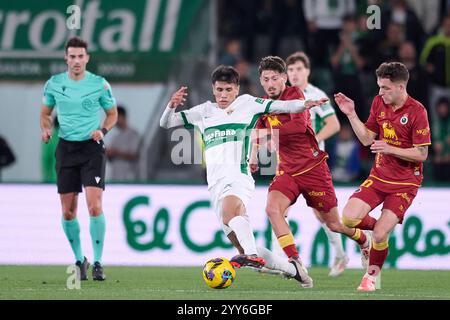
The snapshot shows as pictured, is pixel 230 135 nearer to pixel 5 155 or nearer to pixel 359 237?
pixel 359 237

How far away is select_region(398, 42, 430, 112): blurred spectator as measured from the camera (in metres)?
17.1

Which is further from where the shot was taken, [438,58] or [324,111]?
[438,58]

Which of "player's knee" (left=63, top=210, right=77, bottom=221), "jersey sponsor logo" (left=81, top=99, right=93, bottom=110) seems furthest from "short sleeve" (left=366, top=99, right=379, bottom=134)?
"player's knee" (left=63, top=210, right=77, bottom=221)

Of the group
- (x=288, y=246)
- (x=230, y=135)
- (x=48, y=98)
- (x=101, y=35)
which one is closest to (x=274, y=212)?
(x=288, y=246)

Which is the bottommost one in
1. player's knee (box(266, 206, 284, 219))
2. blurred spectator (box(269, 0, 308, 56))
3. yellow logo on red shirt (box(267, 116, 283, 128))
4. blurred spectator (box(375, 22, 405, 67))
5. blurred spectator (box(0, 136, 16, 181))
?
player's knee (box(266, 206, 284, 219))

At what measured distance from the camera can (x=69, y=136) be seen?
11.9m

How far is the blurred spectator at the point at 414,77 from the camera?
56.2 ft

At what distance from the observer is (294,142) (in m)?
11.5

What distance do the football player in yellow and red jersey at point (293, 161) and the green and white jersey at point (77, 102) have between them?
163cm

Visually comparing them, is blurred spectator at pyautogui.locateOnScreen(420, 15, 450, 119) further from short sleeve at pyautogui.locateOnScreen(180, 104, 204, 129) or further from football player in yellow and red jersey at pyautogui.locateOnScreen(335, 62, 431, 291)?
short sleeve at pyautogui.locateOnScreen(180, 104, 204, 129)

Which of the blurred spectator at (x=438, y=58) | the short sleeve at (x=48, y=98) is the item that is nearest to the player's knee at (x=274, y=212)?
the short sleeve at (x=48, y=98)

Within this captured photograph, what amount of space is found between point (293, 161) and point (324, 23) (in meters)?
7.44

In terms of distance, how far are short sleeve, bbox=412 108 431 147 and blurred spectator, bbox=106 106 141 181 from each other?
7030mm

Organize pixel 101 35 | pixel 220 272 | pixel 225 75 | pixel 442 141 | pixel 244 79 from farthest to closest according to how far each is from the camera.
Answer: pixel 101 35 → pixel 244 79 → pixel 442 141 → pixel 225 75 → pixel 220 272
